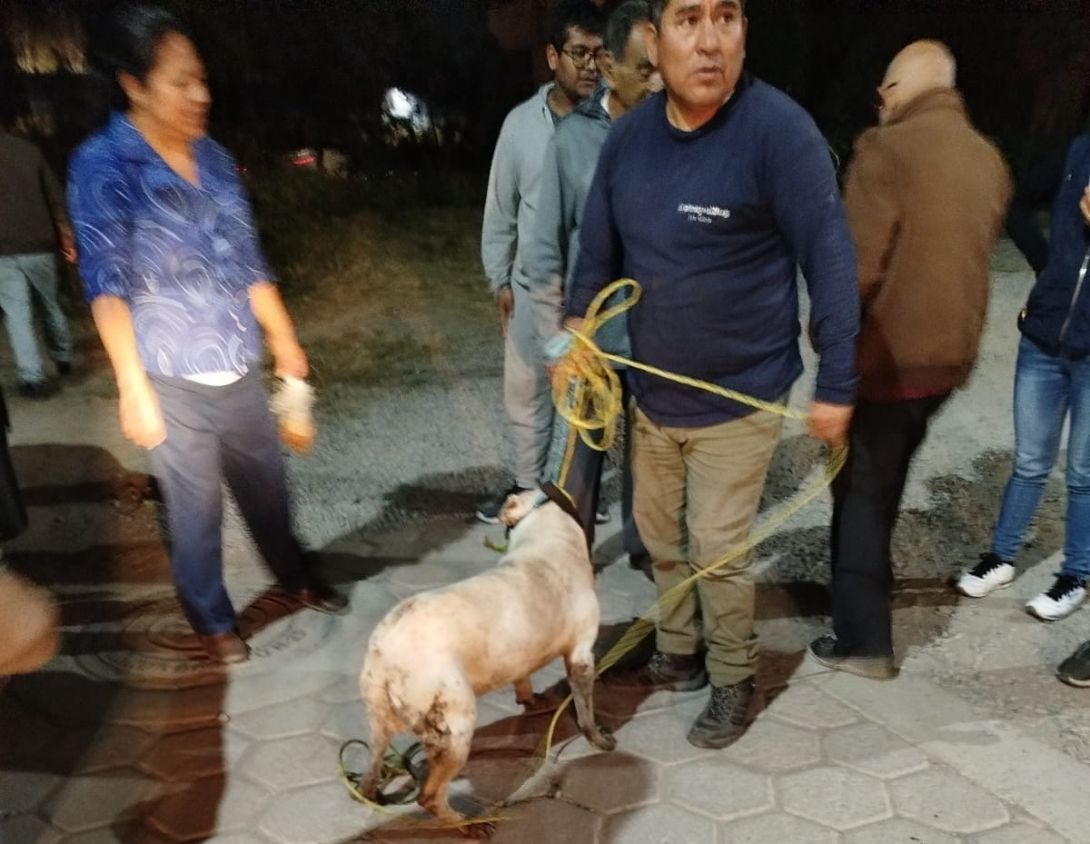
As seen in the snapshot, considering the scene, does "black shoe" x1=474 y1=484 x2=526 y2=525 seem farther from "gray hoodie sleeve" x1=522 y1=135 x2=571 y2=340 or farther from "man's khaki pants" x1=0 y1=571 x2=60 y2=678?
"man's khaki pants" x1=0 y1=571 x2=60 y2=678

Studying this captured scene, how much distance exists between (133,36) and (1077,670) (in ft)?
12.6

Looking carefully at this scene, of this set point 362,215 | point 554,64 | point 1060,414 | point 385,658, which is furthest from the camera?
point 362,215

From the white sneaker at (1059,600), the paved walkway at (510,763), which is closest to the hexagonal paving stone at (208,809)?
the paved walkway at (510,763)

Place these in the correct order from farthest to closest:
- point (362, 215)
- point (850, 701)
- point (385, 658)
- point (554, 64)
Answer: point (362, 215), point (554, 64), point (850, 701), point (385, 658)

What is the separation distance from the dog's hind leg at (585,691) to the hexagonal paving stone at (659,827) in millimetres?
288

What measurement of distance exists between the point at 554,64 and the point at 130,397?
2.20m

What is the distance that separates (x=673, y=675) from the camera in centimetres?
333

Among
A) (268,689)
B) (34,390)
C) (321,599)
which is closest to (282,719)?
(268,689)

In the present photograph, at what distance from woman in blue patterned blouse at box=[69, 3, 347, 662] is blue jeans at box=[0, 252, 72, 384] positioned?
11.5 feet

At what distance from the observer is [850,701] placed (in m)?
3.23

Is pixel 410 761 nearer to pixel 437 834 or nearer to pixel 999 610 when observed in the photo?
pixel 437 834

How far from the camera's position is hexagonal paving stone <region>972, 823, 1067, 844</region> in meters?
2.64

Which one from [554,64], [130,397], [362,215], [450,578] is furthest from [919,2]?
[130,397]

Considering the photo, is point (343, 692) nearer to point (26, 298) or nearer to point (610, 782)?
point (610, 782)
